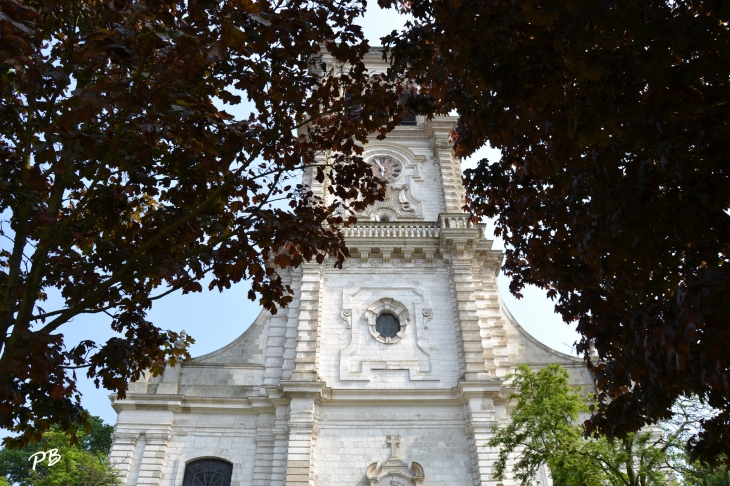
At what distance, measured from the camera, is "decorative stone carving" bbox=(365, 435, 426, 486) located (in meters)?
15.6

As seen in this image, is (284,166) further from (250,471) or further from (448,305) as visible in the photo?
(448,305)

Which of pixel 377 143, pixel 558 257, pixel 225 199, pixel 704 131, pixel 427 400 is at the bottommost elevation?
pixel 704 131

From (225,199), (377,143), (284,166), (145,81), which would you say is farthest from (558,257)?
(377,143)

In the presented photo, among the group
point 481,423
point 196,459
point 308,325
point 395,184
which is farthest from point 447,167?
point 196,459

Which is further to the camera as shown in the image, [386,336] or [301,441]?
[386,336]

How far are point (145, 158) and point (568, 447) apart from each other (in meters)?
10.5

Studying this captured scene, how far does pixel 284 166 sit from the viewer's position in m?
6.85

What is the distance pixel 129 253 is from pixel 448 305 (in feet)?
46.3

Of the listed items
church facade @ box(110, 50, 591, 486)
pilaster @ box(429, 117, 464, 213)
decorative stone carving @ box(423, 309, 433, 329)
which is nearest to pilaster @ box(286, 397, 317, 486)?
church facade @ box(110, 50, 591, 486)

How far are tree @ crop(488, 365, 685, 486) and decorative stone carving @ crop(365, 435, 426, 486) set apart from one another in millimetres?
2962

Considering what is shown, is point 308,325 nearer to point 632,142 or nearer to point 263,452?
point 263,452

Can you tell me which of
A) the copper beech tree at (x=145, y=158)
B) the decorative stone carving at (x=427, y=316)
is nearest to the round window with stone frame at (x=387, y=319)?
the decorative stone carving at (x=427, y=316)

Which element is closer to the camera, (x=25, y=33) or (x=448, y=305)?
(x=25, y=33)

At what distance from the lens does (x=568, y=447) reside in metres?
11.7
